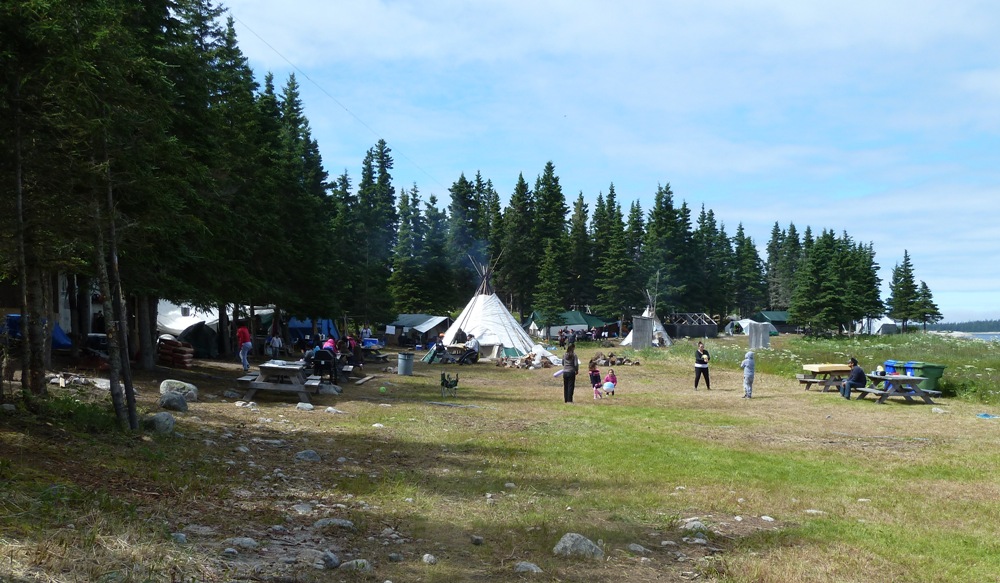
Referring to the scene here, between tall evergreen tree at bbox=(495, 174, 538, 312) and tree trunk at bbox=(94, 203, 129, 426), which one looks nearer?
tree trunk at bbox=(94, 203, 129, 426)

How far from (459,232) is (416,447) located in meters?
78.1

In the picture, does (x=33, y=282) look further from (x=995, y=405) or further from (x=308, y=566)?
(x=995, y=405)

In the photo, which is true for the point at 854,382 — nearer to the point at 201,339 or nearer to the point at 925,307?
the point at 201,339

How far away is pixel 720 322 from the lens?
349 feet

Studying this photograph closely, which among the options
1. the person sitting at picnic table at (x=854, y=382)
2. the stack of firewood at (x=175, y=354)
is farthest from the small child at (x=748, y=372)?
the stack of firewood at (x=175, y=354)

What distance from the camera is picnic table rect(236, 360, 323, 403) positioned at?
56.5 ft

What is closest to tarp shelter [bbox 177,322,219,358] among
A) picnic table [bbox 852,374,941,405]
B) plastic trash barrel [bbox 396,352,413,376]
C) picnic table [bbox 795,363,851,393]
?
plastic trash barrel [bbox 396,352,413,376]

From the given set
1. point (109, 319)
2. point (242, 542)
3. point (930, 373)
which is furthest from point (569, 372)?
point (242, 542)

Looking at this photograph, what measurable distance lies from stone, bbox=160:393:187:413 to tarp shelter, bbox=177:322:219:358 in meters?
19.6

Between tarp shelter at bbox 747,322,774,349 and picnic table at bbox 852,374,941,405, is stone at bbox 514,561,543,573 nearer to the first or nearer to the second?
picnic table at bbox 852,374,941,405

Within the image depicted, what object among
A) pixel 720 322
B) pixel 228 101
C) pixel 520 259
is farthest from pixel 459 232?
pixel 228 101

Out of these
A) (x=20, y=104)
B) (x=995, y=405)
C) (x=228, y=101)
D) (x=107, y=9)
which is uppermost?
(x=228, y=101)

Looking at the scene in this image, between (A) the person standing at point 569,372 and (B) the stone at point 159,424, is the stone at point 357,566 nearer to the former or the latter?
(B) the stone at point 159,424

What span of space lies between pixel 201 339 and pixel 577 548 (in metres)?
30.0
